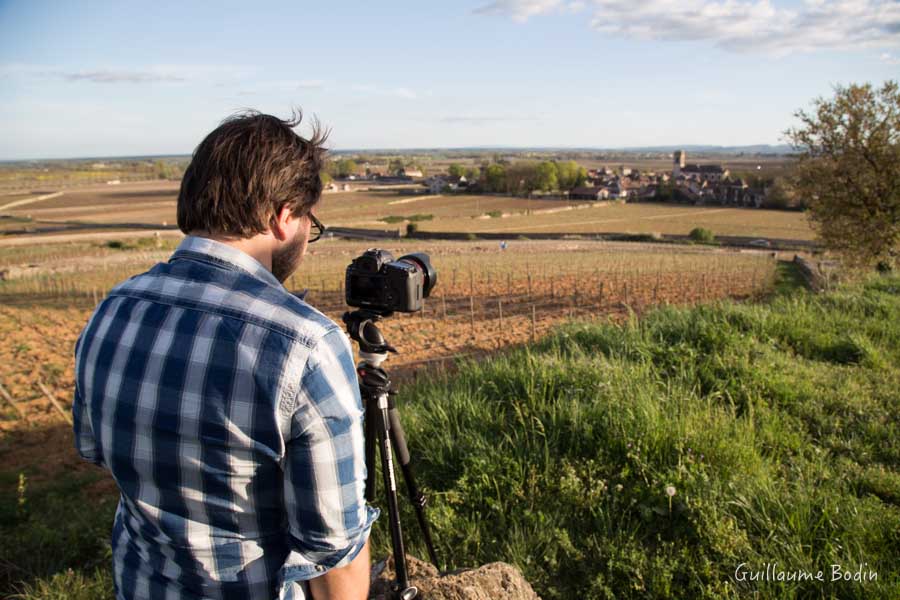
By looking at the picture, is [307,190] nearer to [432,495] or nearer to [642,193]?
[432,495]

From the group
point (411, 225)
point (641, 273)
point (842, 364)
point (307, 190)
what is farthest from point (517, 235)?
point (307, 190)

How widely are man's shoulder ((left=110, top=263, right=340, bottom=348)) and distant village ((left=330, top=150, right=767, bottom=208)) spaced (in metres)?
82.7

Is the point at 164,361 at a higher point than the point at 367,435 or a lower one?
higher

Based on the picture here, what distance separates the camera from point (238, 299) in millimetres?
1202

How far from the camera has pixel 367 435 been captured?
7.72 feet

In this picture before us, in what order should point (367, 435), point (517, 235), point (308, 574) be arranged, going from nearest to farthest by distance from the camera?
point (308, 574) → point (367, 435) → point (517, 235)

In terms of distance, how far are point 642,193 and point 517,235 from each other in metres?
43.8

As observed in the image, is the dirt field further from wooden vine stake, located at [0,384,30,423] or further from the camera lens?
the camera lens

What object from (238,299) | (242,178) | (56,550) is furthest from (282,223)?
(56,550)

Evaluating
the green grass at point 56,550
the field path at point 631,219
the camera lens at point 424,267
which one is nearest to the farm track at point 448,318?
the green grass at point 56,550

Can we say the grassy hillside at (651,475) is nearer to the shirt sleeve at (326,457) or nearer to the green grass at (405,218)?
the shirt sleeve at (326,457)

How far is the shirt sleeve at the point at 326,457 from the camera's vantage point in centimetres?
119

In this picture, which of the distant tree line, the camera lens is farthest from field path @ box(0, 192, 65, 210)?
the camera lens

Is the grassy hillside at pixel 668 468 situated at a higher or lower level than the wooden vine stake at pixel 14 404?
higher
